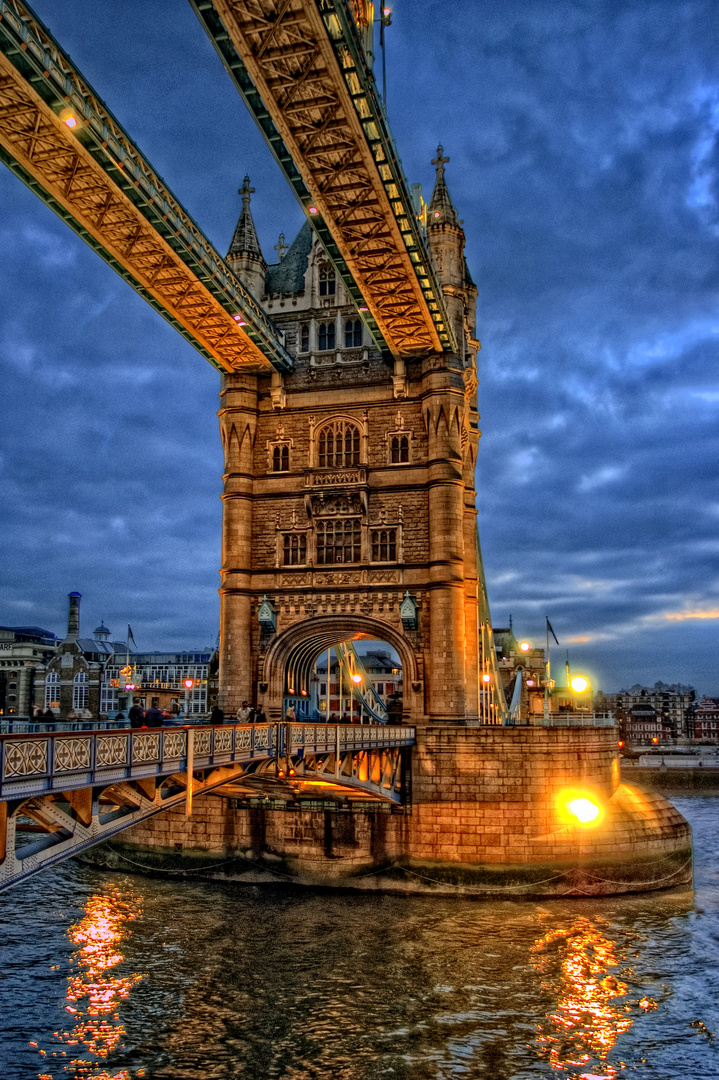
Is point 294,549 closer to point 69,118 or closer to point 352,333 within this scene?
point 352,333

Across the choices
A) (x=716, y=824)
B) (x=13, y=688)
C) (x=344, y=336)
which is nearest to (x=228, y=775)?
(x=344, y=336)

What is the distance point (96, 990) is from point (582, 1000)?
12.3 meters

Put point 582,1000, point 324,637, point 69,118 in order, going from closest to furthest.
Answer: point 582,1000 < point 69,118 < point 324,637

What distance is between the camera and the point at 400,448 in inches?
1569

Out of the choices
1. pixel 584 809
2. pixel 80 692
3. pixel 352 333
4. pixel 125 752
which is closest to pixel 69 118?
pixel 352 333

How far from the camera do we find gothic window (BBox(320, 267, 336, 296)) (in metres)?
42.7

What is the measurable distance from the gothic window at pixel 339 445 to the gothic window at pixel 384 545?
3.68 m

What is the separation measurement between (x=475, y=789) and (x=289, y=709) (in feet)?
31.1

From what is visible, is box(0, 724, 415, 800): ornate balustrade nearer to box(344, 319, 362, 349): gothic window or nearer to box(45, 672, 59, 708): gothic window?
box(344, 319, 362, 349): gothic window

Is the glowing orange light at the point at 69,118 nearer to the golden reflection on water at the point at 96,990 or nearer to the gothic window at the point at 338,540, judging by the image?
the gothic window at the point at 338,540

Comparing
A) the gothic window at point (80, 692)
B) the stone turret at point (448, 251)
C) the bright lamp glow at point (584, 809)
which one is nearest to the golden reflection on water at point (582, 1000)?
the bright lamp glow at point (584, 809)

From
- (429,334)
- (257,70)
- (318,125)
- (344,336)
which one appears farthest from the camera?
(344,336)

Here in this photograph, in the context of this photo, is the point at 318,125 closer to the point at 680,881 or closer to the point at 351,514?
the point at 351,514

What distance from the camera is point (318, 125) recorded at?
2808cm
